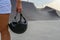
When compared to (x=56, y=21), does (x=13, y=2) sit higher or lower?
higher

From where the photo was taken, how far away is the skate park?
2.57m

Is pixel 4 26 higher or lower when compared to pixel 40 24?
higher

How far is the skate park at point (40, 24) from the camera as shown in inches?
101

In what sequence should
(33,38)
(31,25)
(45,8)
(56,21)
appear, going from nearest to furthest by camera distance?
(33,38), (31,25), (56,21), (45,8)

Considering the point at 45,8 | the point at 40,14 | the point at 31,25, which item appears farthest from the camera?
the point at 45,8

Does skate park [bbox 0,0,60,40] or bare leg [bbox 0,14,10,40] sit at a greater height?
bare leg [bbox 0,14,10,40]

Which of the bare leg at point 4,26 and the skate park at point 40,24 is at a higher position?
the bare leg at point 4,26

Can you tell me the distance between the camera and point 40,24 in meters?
3.05

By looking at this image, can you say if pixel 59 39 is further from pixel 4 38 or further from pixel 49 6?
pixel 49 6

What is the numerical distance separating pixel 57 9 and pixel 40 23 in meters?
0.85

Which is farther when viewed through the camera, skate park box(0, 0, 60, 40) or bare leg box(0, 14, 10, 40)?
skate park box(0, 0, 60, 40)

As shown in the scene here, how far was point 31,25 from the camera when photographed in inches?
117

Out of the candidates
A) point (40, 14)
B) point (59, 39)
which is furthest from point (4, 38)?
point (40, 14)

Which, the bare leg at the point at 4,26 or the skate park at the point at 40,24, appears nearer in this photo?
the bare leg at the point at 4,26
